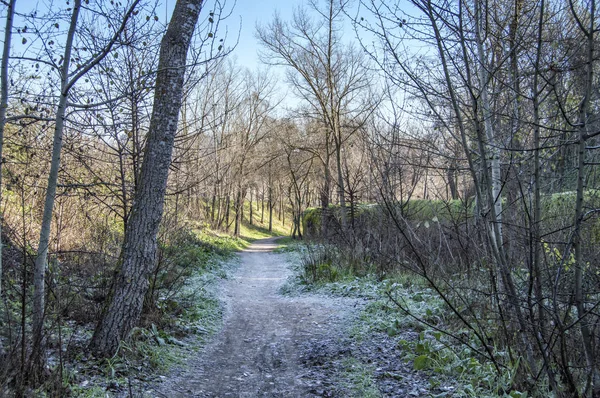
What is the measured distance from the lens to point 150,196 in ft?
15.0

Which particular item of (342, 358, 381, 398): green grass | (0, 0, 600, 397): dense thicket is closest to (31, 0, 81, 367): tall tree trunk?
(0, 0, 600, 397): dense thicket

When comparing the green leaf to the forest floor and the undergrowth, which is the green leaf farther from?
the undergrowth

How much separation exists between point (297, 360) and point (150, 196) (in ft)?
8.62

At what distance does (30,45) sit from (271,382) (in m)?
4.23

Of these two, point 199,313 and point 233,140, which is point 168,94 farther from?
point 233,140

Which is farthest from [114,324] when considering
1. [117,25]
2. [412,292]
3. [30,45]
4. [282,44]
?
→ [282,44]

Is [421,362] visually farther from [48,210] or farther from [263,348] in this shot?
[48,210]

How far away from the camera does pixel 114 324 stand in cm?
444

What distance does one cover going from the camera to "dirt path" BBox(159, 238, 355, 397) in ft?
13.9

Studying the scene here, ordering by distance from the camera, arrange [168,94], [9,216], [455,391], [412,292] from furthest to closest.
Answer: [9,216]
[412,292]
[168,94]
[455,391]

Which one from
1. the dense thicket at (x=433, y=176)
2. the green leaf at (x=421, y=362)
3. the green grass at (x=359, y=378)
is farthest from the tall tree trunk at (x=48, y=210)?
the green leaf at (x=421, y=362)

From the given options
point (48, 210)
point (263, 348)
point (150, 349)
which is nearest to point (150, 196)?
point (48, 210)

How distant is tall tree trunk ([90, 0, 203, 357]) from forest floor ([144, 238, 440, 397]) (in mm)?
832

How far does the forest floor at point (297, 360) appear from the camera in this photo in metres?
4.13
